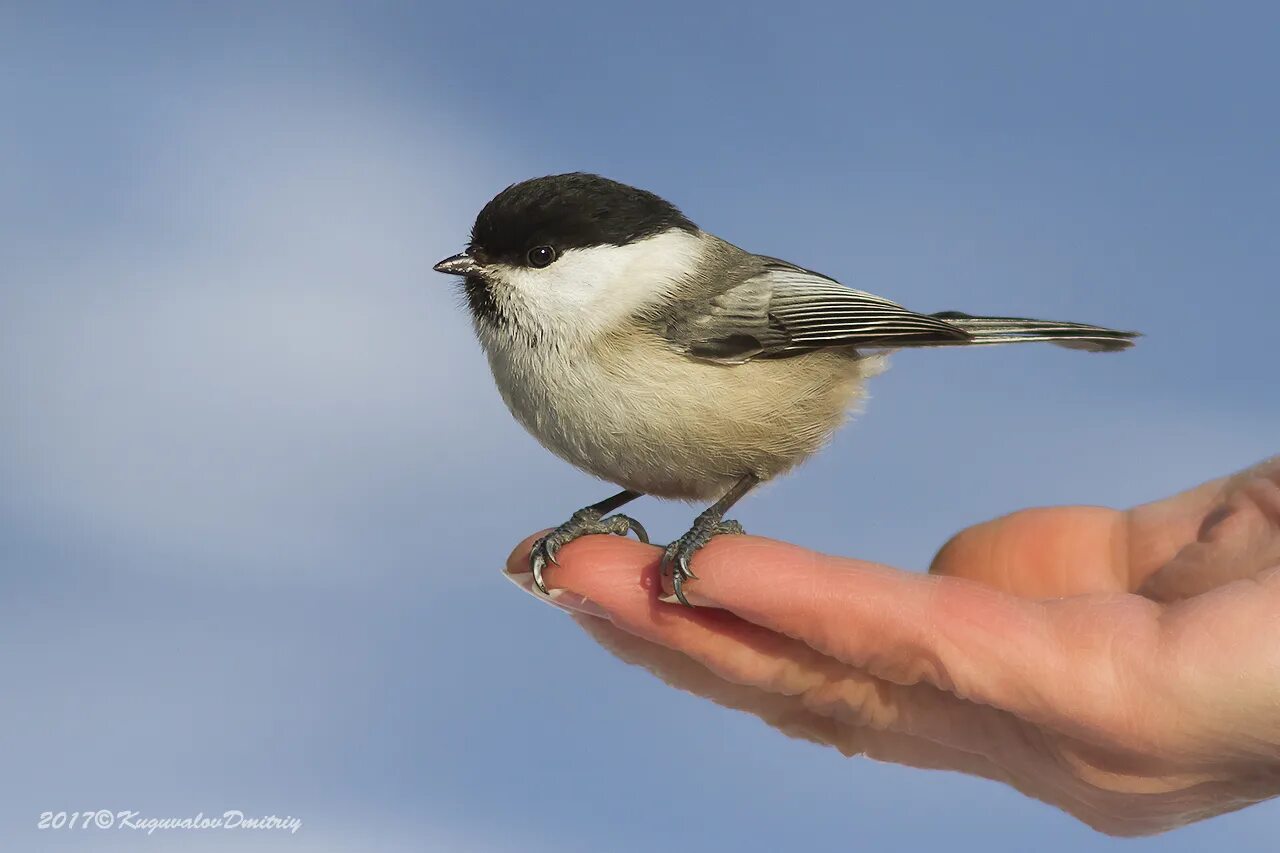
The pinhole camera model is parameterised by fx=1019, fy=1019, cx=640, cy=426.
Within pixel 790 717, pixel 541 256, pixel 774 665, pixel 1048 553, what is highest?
pixel 541 256

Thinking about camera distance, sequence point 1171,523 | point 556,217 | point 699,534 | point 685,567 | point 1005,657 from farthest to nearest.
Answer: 1. point 1171,523
2. point 556,217
3. point 699,534
4. point 685,567
5. point 1005,657

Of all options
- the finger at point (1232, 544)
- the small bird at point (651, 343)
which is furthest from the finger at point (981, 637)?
the finger at point (1232, 544)

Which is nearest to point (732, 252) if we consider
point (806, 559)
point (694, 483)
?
point (694, 483)

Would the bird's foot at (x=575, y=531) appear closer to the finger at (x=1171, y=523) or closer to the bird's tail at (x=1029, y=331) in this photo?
the bird's tail at (x=1029, y=331)

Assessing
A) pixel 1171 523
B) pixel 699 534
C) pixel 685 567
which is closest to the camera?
pixel 685 567

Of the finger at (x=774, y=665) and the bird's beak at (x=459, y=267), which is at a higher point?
the bird's beak at (x=459, y=267)

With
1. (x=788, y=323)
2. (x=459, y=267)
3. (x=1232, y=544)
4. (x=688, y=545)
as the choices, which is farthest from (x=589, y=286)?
(x=1232, y=544)

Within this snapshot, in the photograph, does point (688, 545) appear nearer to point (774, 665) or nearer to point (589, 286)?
point (774, 665)
